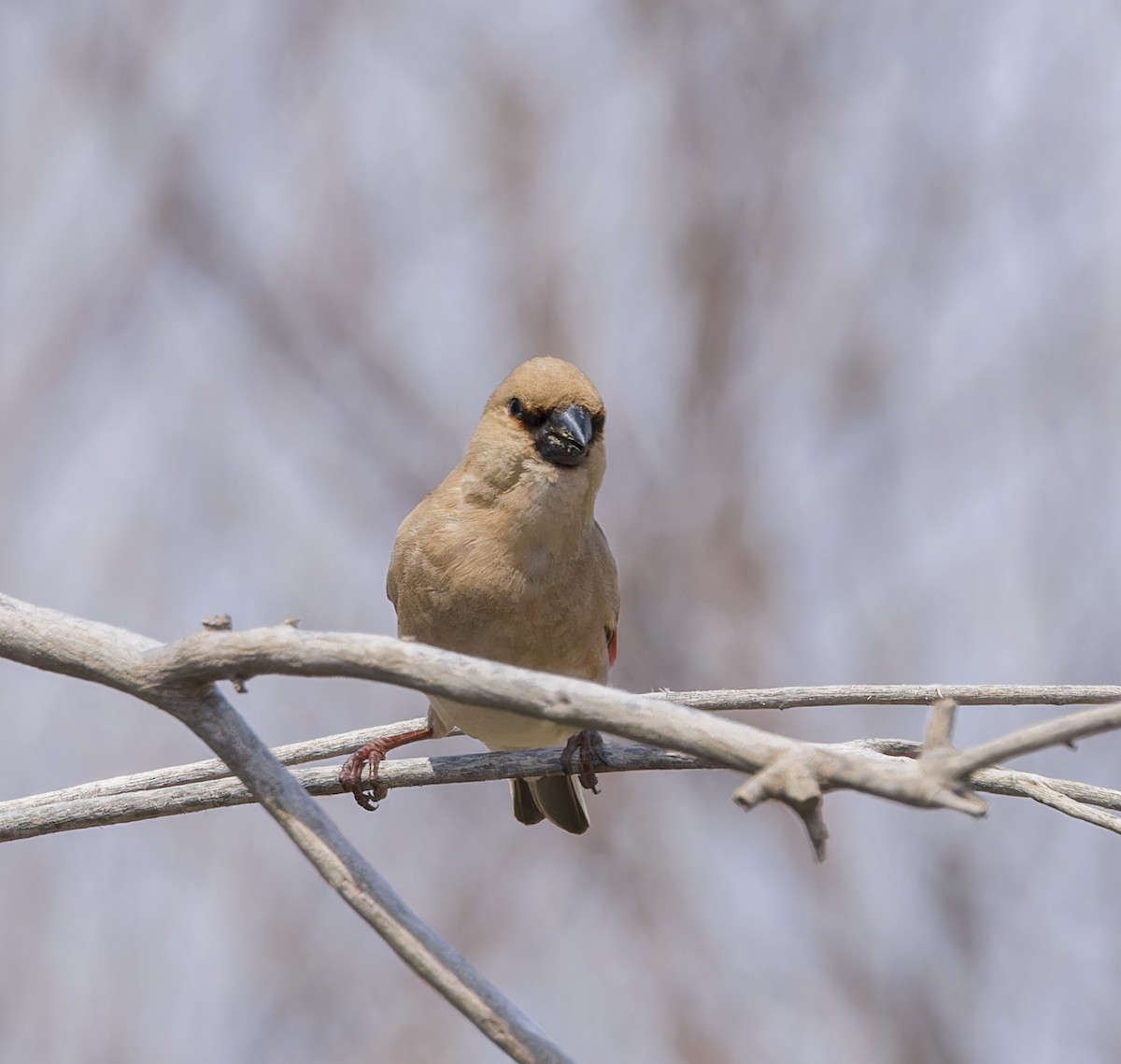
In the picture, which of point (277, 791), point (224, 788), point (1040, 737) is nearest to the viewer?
point (1040, 737)

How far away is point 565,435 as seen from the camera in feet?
13.3

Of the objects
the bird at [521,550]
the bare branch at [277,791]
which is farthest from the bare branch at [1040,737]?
the bird at [521,550]

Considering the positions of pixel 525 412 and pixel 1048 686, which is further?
pixel 525 412

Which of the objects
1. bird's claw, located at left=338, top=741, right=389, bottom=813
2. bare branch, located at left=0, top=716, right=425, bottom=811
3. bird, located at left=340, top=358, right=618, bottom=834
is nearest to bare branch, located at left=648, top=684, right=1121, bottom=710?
bare branch, located at left=0, top=716, right=425, bottom=811

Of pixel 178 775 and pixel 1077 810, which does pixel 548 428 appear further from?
pixel 1077 810

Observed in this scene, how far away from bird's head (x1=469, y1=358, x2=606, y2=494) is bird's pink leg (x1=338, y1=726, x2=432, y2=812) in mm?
891

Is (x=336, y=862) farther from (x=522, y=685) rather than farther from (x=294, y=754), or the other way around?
(x=294, y=754)

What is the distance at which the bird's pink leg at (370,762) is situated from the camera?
406 cm

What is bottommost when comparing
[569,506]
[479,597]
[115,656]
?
[115,656]

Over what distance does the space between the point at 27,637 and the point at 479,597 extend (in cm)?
217

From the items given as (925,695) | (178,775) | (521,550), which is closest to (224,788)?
(178,775)

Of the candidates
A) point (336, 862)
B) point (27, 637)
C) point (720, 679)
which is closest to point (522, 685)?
point (336, 862)

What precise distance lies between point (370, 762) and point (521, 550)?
879 mm

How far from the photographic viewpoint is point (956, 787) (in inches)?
56.2
